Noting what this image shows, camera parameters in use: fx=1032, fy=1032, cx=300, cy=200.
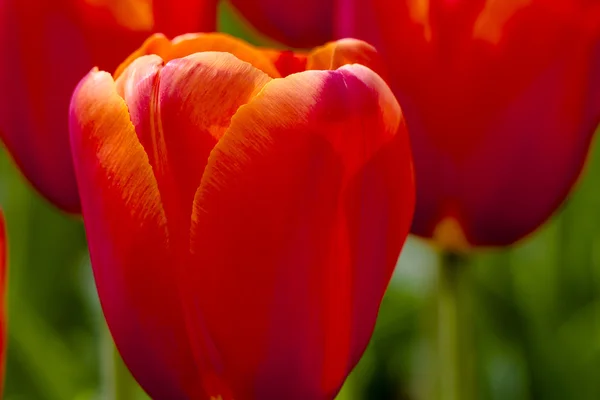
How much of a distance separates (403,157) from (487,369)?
0.42 metres

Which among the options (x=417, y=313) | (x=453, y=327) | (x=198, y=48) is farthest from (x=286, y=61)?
(x=417, y=313)

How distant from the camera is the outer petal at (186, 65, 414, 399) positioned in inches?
11.9

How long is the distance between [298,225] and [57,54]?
0.14 metres

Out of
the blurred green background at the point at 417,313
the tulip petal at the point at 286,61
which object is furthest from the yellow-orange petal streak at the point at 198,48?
the blurred green background at the point at 417,313

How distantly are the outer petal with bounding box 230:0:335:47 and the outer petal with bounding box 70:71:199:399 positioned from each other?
13 cm

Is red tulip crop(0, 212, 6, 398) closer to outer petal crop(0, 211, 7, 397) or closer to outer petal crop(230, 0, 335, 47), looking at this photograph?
outer petal crop(0, 211, 7, 397)

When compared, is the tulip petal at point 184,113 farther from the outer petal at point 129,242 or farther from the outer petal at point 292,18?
the outer petal at point 292,18

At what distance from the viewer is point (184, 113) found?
12.1 inches

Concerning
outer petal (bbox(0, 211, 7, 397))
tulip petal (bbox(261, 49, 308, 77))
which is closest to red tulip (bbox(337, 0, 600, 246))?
tulip petal (bbox(261, 49, 308, 77))

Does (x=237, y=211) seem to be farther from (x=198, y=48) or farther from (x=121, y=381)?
(x=121, y=381)

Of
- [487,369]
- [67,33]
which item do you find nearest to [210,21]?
[67,33]

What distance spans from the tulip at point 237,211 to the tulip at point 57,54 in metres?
0.07

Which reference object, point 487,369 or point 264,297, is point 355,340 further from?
point 487,369

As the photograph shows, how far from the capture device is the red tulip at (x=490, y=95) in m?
0.36
